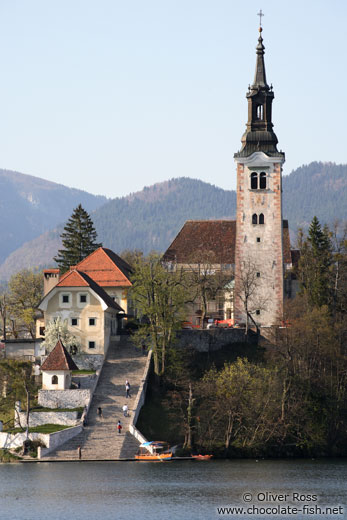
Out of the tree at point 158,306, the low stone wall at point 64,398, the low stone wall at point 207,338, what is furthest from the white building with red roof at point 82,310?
the low stone wall at point 64,398

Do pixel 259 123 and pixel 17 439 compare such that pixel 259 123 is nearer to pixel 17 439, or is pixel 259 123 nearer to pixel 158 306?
pixel 158 306

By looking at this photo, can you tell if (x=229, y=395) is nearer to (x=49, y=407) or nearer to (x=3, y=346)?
(x=49, y=407)

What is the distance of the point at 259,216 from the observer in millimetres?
100750

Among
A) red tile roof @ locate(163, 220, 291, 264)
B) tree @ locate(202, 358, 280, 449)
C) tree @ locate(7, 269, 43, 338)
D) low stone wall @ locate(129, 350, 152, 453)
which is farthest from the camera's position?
tree @ locate(7, 269, 43, 338)

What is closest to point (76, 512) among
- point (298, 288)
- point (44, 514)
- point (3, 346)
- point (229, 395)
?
point (44, 514)

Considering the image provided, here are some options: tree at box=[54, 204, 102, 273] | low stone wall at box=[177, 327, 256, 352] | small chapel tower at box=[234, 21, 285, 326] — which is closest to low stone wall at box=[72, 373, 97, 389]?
low stone wall at box=[177, 327, 256, 352]

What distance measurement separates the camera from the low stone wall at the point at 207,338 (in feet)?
306

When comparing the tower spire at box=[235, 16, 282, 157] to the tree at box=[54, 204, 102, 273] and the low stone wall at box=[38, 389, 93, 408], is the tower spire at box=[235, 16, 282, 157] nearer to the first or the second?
the tree at box=[54, 204, 102, 273]

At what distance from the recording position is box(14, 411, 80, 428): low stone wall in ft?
262

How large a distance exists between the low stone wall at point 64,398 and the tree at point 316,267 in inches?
859

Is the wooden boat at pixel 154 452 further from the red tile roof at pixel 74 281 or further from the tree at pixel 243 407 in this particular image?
the red tile roof at pixel 74 281

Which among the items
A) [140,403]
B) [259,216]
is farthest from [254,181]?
[140,403]

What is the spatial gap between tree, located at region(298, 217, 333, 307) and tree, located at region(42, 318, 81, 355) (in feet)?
64.6

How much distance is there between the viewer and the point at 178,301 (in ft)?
299
